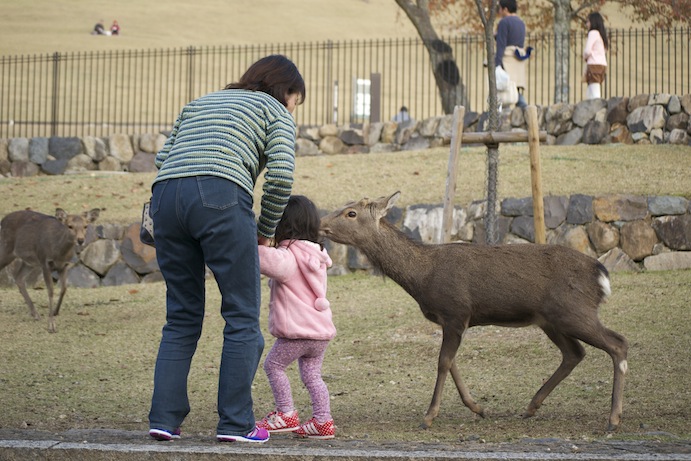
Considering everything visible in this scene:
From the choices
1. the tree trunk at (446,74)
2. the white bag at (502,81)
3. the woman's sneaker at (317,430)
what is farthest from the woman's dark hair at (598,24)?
the woman's sneaker at (317,430)

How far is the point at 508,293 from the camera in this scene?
6340mm

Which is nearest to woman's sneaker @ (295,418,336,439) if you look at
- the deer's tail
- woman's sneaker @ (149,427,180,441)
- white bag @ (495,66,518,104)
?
woman's sneaker @ (149,427,180,441)

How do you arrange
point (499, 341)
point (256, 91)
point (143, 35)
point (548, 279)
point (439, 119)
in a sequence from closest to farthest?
point (256, 91)
point (548, 279)
point (499, 341)
point (439, 119)
point (143, 35)

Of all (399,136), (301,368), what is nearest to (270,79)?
(301,368)

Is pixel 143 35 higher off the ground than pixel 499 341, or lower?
higher

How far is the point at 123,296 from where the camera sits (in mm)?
12289

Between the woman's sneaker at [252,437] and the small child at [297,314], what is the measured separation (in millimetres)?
430

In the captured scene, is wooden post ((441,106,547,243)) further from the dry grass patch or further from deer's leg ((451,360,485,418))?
the dry grass patch

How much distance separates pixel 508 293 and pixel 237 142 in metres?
2.19

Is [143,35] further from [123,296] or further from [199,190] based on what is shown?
[199,190]

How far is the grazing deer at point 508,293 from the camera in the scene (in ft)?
20.4

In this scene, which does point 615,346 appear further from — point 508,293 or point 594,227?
point 594,227

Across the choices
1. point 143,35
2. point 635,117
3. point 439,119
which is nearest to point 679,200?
point 635,117

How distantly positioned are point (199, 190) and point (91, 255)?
9.28 metres
